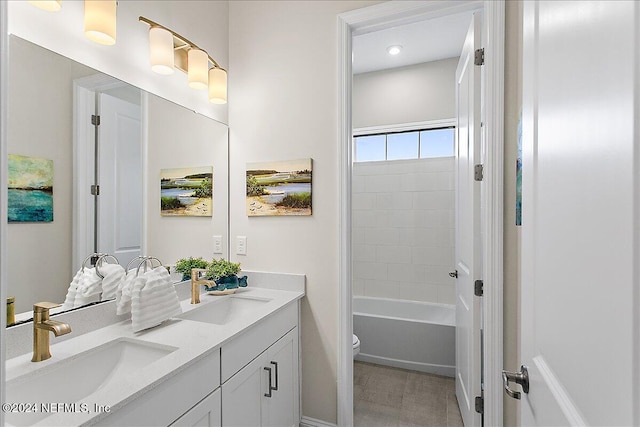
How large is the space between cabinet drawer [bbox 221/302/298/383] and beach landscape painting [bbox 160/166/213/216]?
81cm

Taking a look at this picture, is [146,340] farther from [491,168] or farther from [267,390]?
[491,168]

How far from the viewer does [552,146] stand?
2.05 ft

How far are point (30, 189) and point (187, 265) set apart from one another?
0.85 meters

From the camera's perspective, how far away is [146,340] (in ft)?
3.87

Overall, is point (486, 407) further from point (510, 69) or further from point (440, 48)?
point (440, 48)

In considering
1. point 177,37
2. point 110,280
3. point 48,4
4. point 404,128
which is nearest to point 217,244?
point 110,280

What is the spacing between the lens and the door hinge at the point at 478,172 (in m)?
1.62

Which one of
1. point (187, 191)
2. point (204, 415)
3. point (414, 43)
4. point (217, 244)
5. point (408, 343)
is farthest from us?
point (414, 43)

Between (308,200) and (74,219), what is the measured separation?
1.10 metres

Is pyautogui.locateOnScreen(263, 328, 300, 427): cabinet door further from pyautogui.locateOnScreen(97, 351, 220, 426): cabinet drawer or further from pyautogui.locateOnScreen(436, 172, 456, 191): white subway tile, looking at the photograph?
pyautogui.locateOnScreen(436, 172, 456, 191): white subway tile

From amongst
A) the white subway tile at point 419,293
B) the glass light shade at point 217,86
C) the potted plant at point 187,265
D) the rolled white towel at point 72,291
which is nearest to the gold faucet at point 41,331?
the rolled white towel at point 72,291

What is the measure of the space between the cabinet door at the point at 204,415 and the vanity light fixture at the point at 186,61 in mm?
1496

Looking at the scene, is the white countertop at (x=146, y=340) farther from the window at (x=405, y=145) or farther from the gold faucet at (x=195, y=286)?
the window at (x=405, y=145)

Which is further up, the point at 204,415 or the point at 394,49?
the point at 394,49
